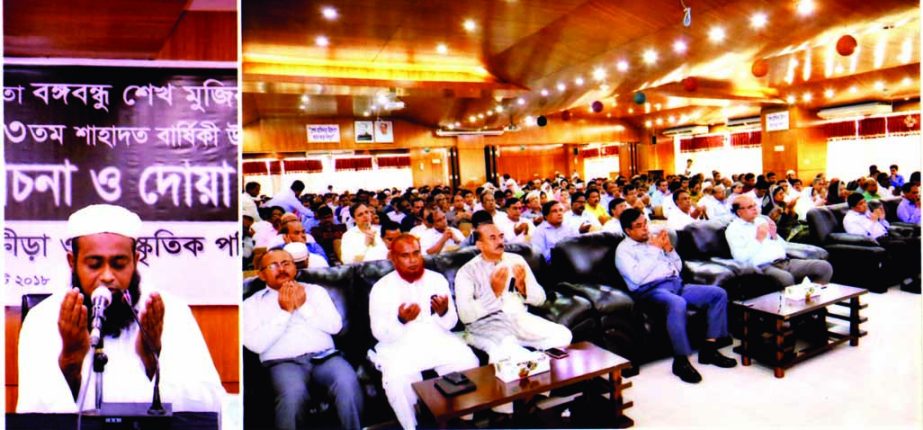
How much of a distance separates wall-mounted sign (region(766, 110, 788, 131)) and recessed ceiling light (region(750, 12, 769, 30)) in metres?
8.96

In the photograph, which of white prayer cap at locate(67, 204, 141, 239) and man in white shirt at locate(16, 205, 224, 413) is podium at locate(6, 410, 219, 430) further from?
white prayer cap at locate(67, 204, 141, 239)

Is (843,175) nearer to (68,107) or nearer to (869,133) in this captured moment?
(869,133)

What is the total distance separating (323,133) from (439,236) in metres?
9.62

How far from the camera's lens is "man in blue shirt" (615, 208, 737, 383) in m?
3.27

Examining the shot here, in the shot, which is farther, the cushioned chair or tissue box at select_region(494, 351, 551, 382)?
the cushioned chair

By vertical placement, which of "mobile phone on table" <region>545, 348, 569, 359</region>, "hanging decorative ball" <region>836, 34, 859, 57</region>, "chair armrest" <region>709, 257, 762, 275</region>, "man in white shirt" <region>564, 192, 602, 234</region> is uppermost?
"hanging decorative ball" <region>836, 34, 859, 57</region>

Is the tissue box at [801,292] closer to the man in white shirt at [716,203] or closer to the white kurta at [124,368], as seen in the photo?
the man in white shirt at [716,203]

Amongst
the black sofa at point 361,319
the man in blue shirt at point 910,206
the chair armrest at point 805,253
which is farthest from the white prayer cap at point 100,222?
the man in blue shirt at point 910,206

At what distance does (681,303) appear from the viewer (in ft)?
11.0

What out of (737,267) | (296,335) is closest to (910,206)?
(737,267)

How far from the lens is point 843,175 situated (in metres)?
14.0

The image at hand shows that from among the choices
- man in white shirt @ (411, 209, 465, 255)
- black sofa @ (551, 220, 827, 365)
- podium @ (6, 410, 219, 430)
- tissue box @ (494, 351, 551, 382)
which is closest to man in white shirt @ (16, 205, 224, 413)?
podium @ (6, 410, 219, 430)

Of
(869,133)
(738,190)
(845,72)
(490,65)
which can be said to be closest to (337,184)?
(490,65)

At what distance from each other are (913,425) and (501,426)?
77.6 inches
